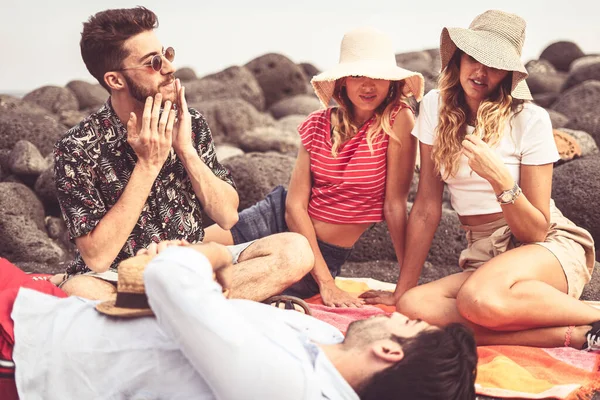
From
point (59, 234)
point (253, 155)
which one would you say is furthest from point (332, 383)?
point (59, 234)

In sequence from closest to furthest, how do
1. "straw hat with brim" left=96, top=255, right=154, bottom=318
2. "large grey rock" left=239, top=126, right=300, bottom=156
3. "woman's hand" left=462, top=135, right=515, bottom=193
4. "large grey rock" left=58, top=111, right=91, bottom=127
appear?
"straw hat with brim" left=96, top=255, right=154, bottom=318, "woman's hand" left=462, top=135, right=515, bottom=193, "large grey rock" left=239, top=126, right=300, bottom=156, "large grey rock" left=58, top=111, right=91, bottom=127

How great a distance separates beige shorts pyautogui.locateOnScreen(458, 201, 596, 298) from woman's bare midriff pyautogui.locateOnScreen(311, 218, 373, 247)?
31.1 inches

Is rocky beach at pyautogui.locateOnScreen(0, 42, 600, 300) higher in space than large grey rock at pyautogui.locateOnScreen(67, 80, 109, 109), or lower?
higher

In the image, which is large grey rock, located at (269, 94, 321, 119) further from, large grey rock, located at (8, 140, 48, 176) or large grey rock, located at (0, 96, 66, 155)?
large grey rock, located at (8, 140, 48, 176)

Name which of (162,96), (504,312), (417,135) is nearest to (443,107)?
(417,135)

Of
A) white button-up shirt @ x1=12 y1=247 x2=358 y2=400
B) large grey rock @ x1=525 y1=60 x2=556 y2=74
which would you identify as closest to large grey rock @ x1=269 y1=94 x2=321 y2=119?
large grey rock @ x1=525 y1=60 x2=556 y2=74

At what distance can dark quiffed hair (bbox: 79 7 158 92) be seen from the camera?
389 cm

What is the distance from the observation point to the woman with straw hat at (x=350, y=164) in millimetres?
4594

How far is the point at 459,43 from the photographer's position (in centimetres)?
400

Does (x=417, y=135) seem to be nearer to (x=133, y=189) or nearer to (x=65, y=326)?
(x=133, y=189)

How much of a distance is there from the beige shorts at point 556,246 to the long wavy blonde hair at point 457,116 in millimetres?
424

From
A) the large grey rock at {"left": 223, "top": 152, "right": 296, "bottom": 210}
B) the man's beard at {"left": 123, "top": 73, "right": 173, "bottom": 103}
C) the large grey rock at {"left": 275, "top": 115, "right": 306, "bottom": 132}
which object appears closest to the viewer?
the man's beard at {"left": 123, "top": 73, "right": 173, "bottom": 103}

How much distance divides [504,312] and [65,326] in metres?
2.21

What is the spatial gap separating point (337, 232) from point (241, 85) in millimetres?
11350
